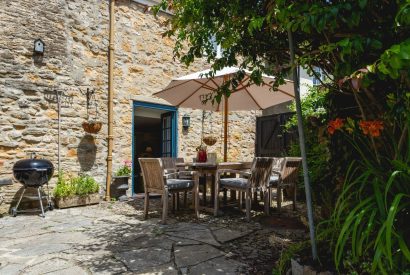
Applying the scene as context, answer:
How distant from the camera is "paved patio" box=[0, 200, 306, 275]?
2469 mm

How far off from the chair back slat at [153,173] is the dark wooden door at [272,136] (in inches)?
148

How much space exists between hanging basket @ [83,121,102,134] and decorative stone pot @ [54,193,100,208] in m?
1.16

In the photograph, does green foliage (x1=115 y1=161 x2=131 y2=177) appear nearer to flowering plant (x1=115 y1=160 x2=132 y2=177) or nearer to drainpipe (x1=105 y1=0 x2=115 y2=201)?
flowering plant (x1=115 y1=160 x2=132 y2=177)

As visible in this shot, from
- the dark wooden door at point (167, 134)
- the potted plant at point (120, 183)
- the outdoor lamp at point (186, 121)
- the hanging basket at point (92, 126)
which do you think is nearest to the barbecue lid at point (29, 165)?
the hanging basket at point (92, 126)

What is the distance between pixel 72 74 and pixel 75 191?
212cm

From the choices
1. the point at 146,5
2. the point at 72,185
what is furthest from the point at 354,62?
the point at 146,5

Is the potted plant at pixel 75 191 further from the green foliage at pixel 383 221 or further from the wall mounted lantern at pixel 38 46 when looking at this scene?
the green foliage at pixel 383 221

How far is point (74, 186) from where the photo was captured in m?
5.28

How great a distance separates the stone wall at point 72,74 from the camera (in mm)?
4906

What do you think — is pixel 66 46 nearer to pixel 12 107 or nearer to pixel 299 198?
pixel 12 107

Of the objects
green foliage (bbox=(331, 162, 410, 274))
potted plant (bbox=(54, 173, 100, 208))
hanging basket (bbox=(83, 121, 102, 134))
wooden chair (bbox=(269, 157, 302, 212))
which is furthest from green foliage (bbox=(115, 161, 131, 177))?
green foliage (bbox=(331, 162, 410, 274))

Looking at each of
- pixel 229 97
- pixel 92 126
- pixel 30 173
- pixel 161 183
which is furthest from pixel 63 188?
pixel 229 97

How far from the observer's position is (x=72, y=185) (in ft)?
17.4

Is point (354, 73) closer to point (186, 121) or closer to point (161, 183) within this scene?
point (161, 183)
